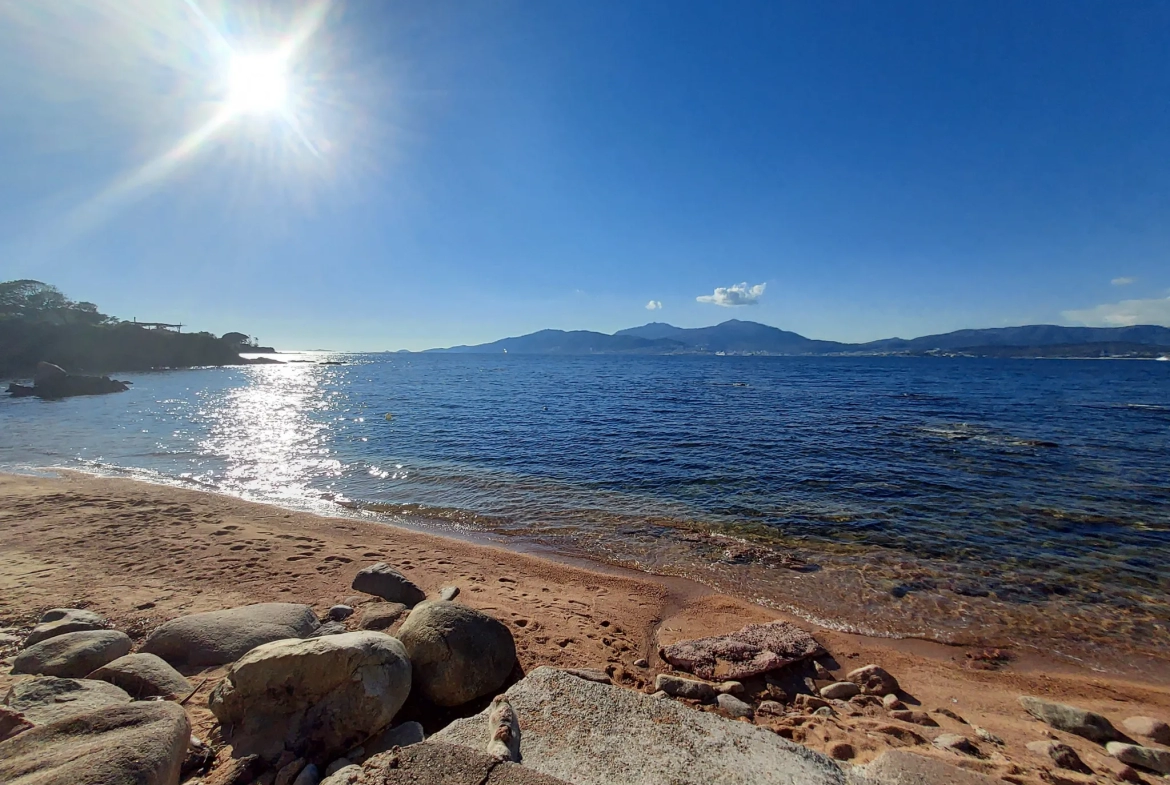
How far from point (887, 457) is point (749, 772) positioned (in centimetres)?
1691

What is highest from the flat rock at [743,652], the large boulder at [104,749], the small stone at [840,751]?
the large boulder at [104,749]

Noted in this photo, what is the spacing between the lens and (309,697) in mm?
3750

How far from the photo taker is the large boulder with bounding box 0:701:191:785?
2.71 metres

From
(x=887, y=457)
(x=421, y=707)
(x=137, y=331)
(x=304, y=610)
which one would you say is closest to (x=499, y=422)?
(x=887, y=457)

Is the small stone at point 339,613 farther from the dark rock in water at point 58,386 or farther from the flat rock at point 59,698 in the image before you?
the dark rock in water at point 58,386

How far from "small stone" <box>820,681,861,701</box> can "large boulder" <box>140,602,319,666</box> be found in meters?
5.93

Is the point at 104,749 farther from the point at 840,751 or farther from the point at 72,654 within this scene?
the point at 840,751

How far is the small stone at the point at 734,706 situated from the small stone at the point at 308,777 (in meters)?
3.55

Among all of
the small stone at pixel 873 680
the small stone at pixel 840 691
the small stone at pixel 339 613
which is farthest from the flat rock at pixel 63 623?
the small stone at pixel 873 680

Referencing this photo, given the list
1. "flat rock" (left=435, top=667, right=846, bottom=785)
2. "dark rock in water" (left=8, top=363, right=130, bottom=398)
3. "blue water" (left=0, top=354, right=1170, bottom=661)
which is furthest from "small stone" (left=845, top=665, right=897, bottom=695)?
"dark rock in water" (left=8, top=363, right=130, bottom=398)

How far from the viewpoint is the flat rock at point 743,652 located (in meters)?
5.32

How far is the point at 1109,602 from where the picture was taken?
755 centimetres

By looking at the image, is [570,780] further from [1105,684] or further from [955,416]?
[955,416]

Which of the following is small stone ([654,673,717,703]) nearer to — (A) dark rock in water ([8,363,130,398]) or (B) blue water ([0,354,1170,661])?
(B) blue water ([0,354,1170,661])
